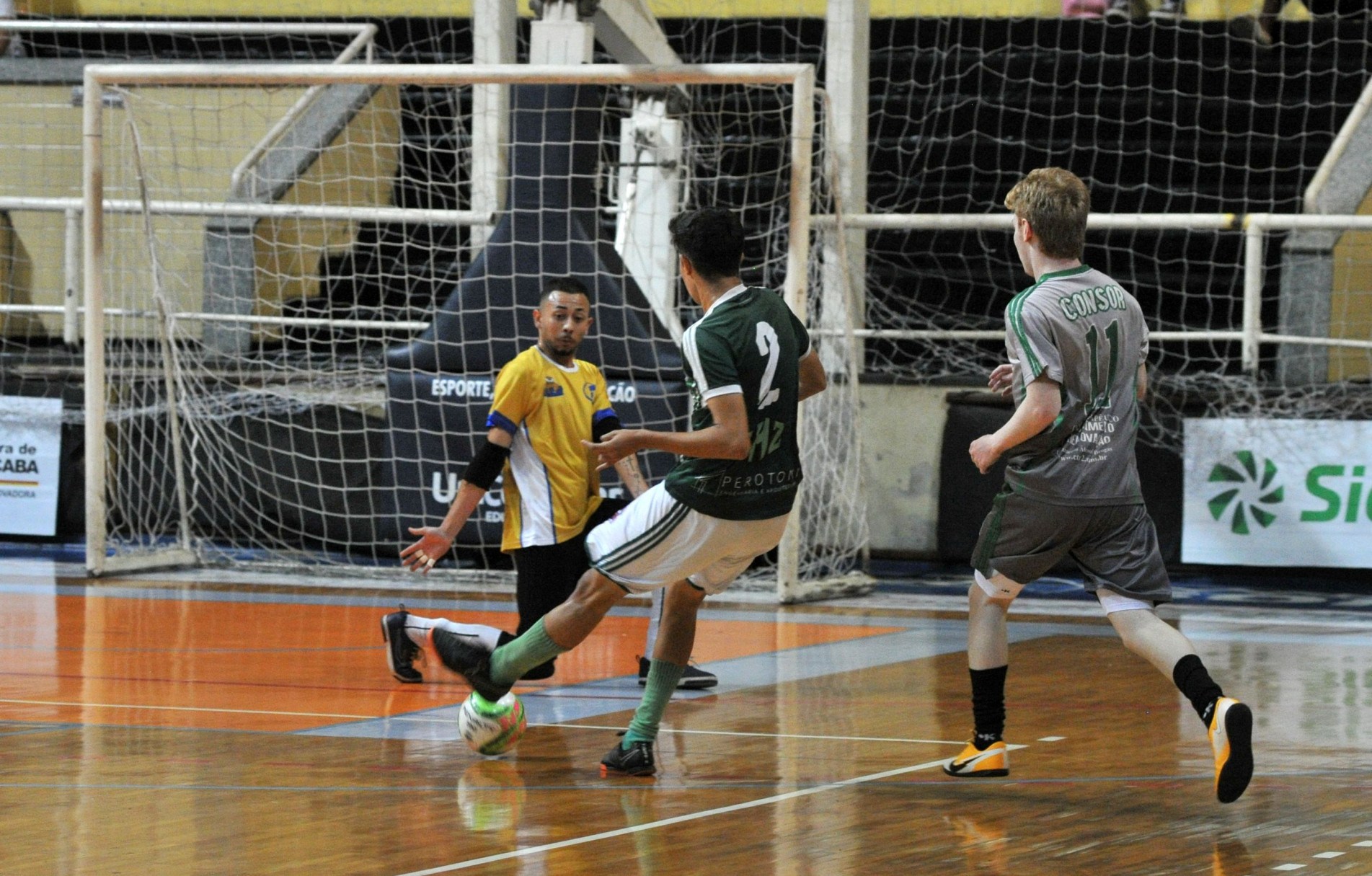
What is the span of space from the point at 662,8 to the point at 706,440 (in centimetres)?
1262

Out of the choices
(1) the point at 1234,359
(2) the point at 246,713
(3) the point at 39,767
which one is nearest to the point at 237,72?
(2) the point at 246,713

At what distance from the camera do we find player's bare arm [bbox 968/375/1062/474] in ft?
16.8

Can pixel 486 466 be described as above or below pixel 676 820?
above

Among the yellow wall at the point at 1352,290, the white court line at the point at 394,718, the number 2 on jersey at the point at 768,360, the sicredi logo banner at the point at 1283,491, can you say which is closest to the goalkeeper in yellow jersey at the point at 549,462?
the white court line at the point at 394,718

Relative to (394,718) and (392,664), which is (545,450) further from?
(394,718)

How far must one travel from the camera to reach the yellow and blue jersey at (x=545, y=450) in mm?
7297

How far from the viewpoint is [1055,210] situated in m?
5.27

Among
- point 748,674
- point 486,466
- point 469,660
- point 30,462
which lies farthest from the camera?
point 30,462

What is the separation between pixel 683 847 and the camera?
4.70 m

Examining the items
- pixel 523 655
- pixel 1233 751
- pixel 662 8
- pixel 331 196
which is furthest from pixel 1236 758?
pixel 662 8

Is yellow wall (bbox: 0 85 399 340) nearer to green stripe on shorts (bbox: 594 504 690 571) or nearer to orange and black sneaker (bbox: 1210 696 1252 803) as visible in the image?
green stripe on shorts (bbox: 594 504 690 571)

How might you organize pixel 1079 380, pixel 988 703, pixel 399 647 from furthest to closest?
pixel 399 647
pixel 988 703
pixel 1079 380

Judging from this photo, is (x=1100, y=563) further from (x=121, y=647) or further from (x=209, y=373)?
(x=209, y=373)

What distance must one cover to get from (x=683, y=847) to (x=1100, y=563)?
1.54 metres
